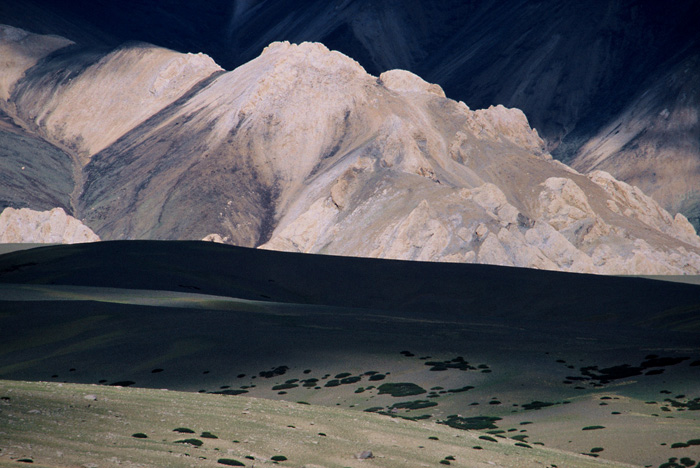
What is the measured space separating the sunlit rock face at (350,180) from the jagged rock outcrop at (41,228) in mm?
10261

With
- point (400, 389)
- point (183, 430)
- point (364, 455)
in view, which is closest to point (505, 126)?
point (400, 389)

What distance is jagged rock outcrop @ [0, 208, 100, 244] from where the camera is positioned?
471 ft

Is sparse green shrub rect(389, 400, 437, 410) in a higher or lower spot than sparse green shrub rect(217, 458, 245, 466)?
lower

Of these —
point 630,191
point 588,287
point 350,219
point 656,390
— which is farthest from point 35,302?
point 630,191

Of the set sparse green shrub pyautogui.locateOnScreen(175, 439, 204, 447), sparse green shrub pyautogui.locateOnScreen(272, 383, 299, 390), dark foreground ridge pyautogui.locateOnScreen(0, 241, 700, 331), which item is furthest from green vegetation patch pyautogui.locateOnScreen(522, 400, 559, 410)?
dark foreground ridge pyautogui.locateOnScreen(0, 241, 700, 331)

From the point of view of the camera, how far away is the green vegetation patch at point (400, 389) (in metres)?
36.6

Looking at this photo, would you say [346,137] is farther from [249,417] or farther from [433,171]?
[249,417]

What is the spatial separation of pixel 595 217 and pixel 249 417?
123057 millimetres

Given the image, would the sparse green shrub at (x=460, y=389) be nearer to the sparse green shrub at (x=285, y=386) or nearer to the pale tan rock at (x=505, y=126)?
the sparse green shrub at (x=285, y=386)

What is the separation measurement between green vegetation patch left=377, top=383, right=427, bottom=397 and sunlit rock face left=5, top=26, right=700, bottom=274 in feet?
285

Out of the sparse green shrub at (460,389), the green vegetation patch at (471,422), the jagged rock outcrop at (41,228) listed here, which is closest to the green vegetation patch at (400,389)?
the sparse green shrub at (460,389)

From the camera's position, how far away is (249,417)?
2561cm

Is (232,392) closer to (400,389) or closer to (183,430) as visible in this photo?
(400,389)

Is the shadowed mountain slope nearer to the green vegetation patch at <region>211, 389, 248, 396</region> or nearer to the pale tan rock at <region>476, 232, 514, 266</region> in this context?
the green vegetation patch at <region>211, 389, 248, 396</region>
